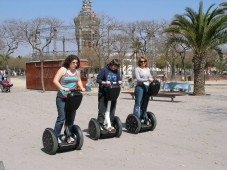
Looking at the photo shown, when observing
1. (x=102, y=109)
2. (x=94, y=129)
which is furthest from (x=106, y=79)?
(x=94, y=129)

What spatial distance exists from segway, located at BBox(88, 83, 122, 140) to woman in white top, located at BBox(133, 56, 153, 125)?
840 millimetres

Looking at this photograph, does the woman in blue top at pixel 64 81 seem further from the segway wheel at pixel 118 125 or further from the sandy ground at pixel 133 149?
the segway wheel at pixel 118 125

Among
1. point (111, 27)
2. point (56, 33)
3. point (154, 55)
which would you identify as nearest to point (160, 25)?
point (154, 55)

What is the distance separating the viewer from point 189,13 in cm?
1850

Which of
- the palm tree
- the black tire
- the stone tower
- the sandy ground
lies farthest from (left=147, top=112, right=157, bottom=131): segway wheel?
the stone tower

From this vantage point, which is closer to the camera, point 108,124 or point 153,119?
point 108,124

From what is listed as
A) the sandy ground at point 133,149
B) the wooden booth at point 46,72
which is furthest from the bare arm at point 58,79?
the wooden booth at point 46,72

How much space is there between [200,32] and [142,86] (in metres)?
11.5

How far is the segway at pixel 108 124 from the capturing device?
255 inches

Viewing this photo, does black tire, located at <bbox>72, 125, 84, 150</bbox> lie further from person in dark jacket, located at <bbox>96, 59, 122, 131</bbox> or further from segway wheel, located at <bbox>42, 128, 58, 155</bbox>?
person in dark jacket, located at <bbox>96, 59, 122, 131</bbox>

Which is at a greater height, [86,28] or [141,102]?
[86,28]

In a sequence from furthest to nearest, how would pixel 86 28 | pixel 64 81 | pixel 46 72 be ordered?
pixel 86 28
pixel 46 72
pixel 64 81

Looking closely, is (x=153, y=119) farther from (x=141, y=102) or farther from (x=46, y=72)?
(x=46, y=72)

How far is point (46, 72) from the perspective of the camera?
1024 inches
